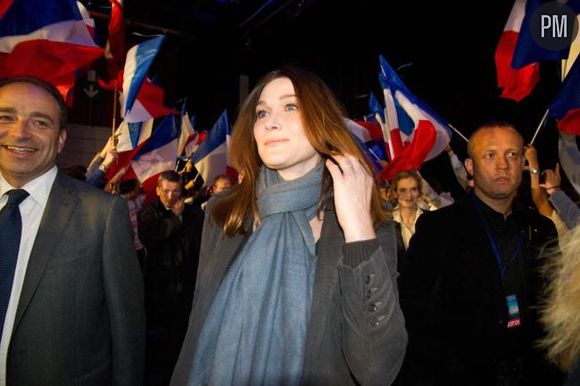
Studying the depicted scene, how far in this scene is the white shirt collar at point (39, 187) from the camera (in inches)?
73.0

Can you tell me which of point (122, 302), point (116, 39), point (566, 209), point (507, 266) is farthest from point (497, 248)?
point (116, 39)

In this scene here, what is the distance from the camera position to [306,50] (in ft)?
39.2

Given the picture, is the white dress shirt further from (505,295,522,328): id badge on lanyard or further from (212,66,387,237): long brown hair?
(505,295,522,328): id badge on lanyard

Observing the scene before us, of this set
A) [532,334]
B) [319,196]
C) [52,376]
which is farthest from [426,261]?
[52,376]

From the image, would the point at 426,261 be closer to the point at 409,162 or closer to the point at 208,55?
the point at 409,162

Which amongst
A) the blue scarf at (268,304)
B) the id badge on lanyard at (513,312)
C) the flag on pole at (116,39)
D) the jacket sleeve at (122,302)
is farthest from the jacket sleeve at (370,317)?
the flag on pole at (116,39)

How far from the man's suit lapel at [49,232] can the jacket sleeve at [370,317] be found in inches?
49.3

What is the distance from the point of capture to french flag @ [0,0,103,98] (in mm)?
3598

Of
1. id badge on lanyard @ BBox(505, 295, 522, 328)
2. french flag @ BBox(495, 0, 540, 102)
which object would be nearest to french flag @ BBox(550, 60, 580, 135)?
french flag @ BBox(495, 0, 540, 102)

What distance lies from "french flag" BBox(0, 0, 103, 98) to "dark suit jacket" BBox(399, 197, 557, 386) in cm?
343

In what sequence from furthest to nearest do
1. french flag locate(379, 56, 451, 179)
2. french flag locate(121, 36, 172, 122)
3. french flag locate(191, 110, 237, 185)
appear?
1. french flag locate(191, 110, 237, 185)
2. french flag locate(379, 56, 451, 179)
3. french flag locate(121, 36, 172, 122)

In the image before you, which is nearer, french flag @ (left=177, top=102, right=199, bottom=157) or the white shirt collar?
the white shirt collar

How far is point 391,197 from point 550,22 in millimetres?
2296

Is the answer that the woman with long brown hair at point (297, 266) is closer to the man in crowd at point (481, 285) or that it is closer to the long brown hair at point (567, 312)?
the long brown hair at point (567, 312)
